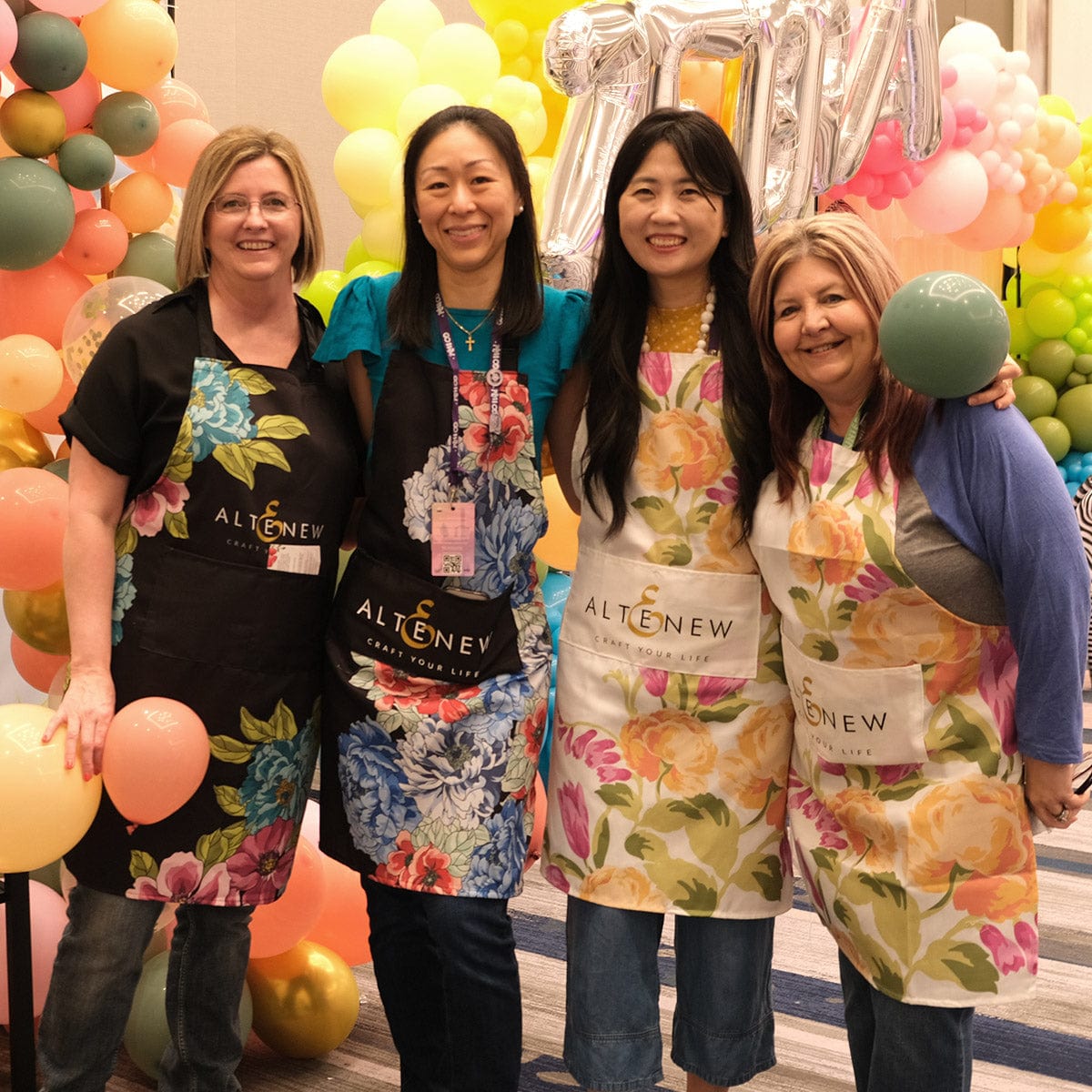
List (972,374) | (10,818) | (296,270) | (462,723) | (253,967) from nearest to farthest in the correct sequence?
(972,374), (10,818), (462,723), (296,270), (253,967)

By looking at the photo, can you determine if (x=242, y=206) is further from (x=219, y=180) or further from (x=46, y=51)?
(x=46, y=51)

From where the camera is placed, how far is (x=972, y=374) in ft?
5.00

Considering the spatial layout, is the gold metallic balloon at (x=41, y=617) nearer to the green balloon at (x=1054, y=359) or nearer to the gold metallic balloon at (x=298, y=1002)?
the gold metallic balloon at (x=298, y=1002)

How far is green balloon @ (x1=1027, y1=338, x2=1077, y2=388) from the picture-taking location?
6219mm

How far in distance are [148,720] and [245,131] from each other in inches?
32.8

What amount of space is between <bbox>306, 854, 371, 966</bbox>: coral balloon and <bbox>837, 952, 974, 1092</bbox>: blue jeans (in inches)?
44.5

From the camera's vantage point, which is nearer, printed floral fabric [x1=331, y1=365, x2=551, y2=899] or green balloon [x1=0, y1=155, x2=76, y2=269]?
printed floral fabric [x1=331, y1=365, x2=551, y2=899]

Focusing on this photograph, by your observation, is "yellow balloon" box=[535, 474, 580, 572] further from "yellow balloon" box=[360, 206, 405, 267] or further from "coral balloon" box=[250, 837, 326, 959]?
"coral balloon" box=[250, 837, 326, 959]

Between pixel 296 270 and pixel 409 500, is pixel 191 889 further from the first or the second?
pixel 296 270

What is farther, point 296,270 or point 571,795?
point 296,270

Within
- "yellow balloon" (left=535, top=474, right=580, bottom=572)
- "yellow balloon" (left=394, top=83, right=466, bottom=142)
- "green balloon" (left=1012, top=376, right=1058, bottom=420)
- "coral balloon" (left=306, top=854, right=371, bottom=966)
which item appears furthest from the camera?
"green balloon" (left=1012, top=376, right=1058, bottom=420)

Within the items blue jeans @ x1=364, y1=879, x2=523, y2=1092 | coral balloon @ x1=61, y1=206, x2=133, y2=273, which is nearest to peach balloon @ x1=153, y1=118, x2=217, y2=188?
coral balloon @ x1=61, y1=206, x2=133, y2=273

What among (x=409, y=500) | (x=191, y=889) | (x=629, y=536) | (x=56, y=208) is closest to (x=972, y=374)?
(x=629, y=536)

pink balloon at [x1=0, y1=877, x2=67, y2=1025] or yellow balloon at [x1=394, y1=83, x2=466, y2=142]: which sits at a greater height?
yellow balloon at [x1=394, y1=83, x2=466, y2=142]
